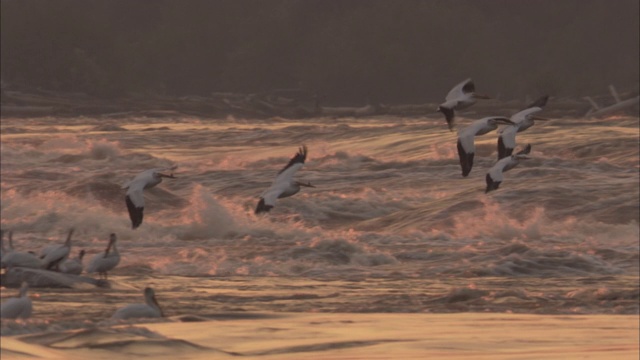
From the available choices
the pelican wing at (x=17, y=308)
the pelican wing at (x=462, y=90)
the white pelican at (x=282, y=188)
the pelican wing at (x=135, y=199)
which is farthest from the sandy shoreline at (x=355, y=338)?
the pelican wing at (x=462, y=90)

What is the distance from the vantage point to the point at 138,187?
1138cm

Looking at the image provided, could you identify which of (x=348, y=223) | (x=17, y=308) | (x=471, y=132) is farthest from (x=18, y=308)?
(x=348, y=223)

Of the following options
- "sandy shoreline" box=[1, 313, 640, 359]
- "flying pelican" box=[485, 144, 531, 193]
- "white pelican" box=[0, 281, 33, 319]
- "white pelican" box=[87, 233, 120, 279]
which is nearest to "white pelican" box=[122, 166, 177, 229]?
"flying pelican" box=[485, 144, 531, 193]

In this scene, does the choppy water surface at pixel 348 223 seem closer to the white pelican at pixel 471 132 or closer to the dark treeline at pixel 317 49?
the dark treeline at pixel 317 49

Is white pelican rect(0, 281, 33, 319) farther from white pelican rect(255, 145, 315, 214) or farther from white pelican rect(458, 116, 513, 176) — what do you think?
white pelican rect(458, 116, 513, 176)

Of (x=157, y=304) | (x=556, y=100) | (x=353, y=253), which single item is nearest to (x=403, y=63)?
(x=556, y=100)

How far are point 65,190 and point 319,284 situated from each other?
1902 cm

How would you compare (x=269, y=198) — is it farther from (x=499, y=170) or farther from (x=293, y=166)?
(x=499, y=170)

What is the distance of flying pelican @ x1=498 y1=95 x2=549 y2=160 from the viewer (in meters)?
9.89

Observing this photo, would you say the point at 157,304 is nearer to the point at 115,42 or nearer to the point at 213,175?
the point at 213,175

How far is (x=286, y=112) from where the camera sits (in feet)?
282

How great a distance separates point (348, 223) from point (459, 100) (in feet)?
98.7

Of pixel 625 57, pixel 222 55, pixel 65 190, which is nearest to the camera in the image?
pixel 65 190

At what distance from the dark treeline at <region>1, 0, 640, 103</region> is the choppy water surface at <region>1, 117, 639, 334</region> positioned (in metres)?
7.46
